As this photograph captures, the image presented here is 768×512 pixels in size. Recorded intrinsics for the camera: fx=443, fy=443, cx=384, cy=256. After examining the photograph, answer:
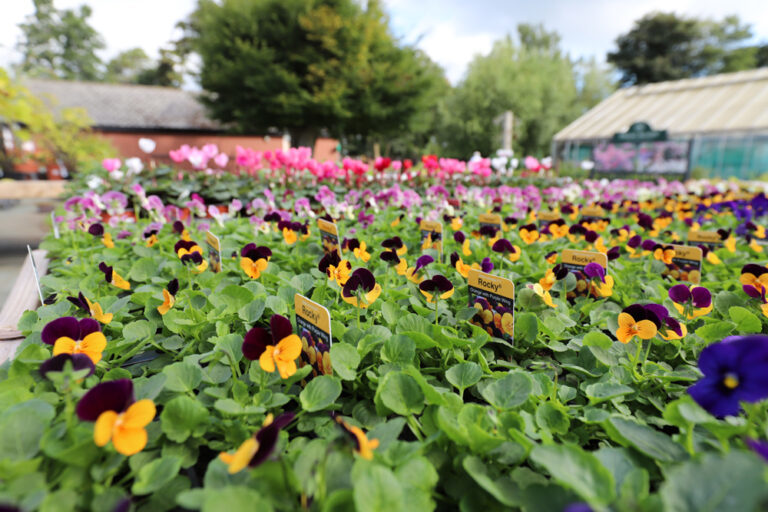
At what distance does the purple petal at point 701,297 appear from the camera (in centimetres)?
115

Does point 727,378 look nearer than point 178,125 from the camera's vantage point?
Yes

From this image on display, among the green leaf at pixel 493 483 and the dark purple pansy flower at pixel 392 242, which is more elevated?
the dark purple pansy flower at pixel 392 242

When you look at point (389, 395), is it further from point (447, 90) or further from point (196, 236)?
point (447, 90)

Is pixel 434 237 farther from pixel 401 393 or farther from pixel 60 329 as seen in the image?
pixel 60 329

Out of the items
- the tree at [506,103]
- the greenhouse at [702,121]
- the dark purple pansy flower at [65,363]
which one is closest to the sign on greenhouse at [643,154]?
the greenhouse at [702,121]

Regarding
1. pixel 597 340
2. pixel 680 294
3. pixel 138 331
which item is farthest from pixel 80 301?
pixel 680 294

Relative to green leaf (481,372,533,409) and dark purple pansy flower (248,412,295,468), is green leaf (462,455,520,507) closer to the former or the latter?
green leaf (481,372,533,409)

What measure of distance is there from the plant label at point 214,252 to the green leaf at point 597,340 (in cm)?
124

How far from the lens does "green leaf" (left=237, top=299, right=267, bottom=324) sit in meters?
1.10

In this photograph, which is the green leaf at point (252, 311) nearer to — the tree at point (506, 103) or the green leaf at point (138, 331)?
the green leaf at point (138, 331)

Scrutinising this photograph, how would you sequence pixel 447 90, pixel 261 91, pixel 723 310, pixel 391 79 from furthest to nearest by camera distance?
pixel 447 90 → pixel 391 79 → pixel 261 91 → pixel 723 310

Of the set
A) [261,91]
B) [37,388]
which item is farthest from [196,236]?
[261,91]

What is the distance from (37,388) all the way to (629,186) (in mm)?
6975

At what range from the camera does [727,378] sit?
0.63 m
